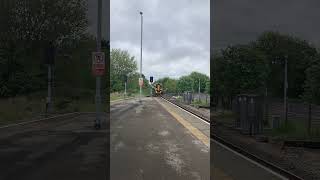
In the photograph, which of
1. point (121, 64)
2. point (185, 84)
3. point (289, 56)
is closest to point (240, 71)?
point (289, 56)

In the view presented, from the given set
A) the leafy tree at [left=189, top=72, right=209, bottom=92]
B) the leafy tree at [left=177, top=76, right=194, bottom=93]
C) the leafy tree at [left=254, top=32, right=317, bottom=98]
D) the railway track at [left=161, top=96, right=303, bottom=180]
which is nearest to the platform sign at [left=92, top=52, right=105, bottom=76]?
the railway track at [left=161, top=96, right=303, bottom=180]

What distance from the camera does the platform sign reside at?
915 inches

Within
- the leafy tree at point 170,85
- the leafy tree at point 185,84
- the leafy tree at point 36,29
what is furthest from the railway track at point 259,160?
the leafy tree at point 170,85

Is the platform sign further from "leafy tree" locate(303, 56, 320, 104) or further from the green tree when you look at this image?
the green tree

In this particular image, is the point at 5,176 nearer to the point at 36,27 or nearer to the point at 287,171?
the point at 287,171

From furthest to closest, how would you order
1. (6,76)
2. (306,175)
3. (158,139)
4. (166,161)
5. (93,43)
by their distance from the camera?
(93,43), (6,76), (158,139), (166,161), (306,175)

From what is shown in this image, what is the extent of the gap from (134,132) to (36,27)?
39509 millimetres

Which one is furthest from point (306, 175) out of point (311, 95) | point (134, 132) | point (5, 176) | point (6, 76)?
point (6, 76)

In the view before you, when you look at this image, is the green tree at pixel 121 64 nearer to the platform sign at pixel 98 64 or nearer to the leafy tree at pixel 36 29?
the leafy tree at pixel 36 29

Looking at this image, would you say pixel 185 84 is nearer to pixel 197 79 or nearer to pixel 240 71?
pixel 197 79

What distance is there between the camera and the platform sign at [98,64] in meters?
23.2

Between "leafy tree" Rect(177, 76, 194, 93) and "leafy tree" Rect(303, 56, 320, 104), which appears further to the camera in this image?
"leafy tree" Rect(177, 76, 194, 93)

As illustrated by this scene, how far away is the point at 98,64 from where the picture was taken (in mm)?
23422

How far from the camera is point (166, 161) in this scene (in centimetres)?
1288
